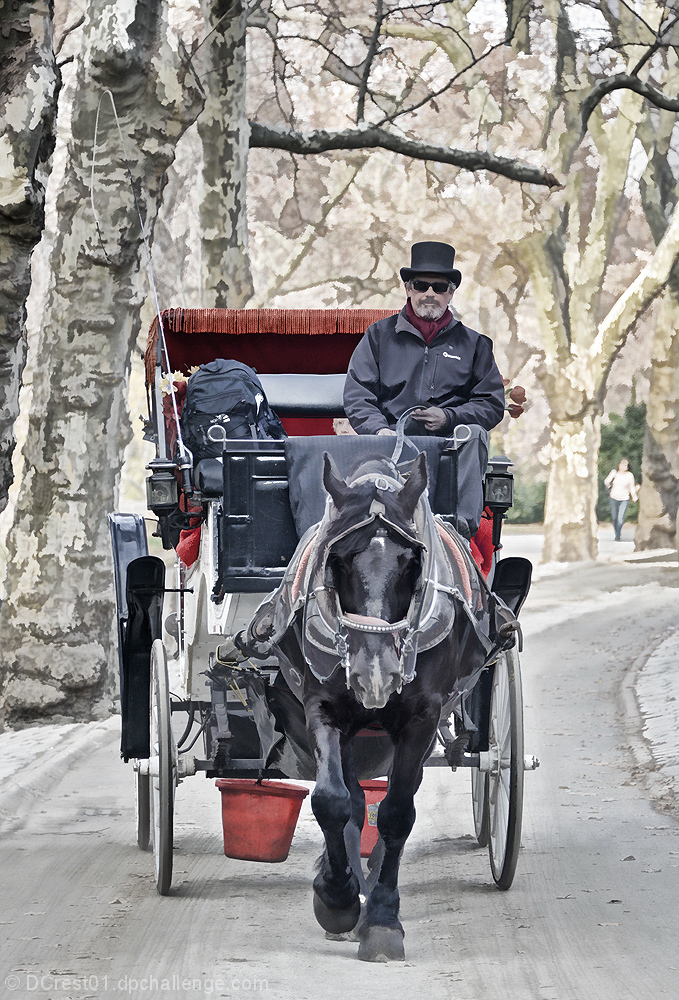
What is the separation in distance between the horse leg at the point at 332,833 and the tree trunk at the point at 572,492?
61.9 ft

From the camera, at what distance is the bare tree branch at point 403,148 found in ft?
45.2

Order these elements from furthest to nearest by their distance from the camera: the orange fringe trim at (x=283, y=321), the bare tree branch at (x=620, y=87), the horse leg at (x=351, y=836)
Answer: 1. the bare tree branch at (x=620, y=87)
2. the orange fringe trim at (x=283, y=321)
3. the horse leg at (x=351, y=836)

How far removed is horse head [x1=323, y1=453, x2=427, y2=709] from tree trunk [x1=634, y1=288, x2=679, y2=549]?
1955 cm

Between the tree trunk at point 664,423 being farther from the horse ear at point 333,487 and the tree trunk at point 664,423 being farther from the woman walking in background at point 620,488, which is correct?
the horse ear at point 333,487

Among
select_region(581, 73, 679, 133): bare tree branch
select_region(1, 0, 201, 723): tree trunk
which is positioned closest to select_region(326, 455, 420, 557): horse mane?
select_region(1, 0, 201, 723): tree trunk

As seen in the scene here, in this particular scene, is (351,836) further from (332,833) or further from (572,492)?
(572,492)

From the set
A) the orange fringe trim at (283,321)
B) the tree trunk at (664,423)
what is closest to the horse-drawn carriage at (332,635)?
the orange fringe trim at (283,321)

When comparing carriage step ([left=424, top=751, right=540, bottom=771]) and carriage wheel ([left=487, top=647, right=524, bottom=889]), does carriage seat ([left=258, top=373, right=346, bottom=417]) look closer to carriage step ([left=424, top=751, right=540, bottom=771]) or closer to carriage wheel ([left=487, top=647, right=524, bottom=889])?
carriage wheel ([left=487, top=647, right=524, bottom=889])

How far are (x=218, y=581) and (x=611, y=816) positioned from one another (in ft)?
10.2

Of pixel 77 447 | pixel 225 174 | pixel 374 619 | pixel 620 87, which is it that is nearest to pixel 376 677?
pixel 374 619

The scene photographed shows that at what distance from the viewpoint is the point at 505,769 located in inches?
248

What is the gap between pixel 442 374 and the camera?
6.59 m

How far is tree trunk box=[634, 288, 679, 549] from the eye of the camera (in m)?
23.7

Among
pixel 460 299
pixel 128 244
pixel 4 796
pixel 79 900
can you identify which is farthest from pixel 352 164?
pixel 79 900
